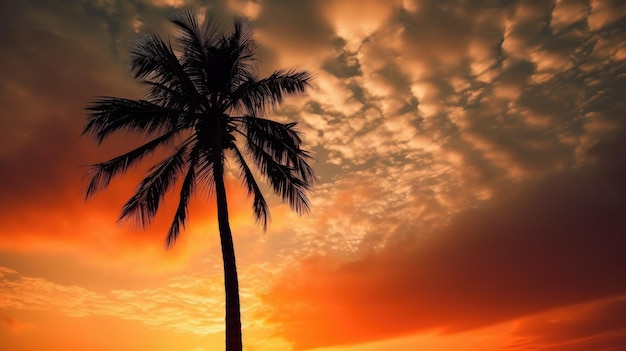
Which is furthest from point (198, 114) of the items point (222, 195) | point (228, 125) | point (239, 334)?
point (239, 334)

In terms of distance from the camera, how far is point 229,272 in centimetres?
1152

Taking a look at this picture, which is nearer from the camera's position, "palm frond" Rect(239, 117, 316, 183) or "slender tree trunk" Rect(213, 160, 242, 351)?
"slender tree trunk" Rect(213, 160, 242, 351)

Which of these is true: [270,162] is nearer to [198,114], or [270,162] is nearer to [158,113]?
[198,114]

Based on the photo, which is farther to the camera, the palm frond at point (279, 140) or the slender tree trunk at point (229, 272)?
the palm frond at point (279, 140)

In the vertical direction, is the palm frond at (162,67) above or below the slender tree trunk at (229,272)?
above

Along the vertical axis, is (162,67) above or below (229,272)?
above

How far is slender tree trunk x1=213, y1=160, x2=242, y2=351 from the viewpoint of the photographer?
34.7ft

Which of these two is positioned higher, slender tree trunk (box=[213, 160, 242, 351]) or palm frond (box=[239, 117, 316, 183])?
palm frond (box=[239, 117, 316, 183])

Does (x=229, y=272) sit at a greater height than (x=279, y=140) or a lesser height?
lesser

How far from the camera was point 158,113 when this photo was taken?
13.1m

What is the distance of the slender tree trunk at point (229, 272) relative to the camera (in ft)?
34.7

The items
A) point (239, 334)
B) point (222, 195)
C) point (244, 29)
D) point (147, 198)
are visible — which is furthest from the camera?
point (244, 29)

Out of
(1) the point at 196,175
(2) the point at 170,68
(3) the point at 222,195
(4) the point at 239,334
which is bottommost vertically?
(4) the point at 239,334

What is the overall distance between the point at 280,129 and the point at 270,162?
49.4 inches
